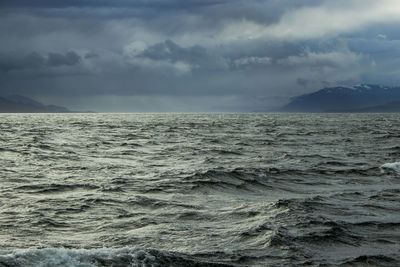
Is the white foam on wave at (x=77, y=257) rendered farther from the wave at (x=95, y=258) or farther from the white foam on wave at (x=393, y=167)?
the white foam on wave at (x=393, y=167)

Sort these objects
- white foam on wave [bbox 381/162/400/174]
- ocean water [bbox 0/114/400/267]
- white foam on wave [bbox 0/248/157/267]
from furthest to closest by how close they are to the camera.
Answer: white foam on wave [bbox 381/162/400/174], ocean water [bbox 0/114/400/267], white foam on wave [bbox 0/248/157/267]

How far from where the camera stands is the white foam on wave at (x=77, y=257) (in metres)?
7.17

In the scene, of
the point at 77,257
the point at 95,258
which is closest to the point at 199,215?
the point at 95,258

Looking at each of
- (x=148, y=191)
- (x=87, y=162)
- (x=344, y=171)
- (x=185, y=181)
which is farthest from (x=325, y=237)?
(x=87, y=162)

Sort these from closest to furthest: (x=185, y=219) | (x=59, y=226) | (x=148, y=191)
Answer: (x=59, y=226) → (x=185, y=219) → (x=148, y=191)

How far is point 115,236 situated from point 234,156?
19711mm

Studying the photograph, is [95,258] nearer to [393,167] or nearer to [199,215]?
[199,215]

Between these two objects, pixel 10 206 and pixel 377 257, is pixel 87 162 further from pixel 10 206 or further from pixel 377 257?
pixel 377 257

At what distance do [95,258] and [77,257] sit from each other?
0.31 metres

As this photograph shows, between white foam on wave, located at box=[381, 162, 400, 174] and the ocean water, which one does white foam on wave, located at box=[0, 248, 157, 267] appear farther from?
white foam on wave, located at box=[381, 162, 400, 174]

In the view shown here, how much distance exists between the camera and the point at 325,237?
9.58m

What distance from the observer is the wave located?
7191mm

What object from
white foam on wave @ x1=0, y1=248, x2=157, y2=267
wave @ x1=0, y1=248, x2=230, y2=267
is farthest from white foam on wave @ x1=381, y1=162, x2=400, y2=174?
white foam on wave @ x1=0, y1=248, x2=157, y2=267

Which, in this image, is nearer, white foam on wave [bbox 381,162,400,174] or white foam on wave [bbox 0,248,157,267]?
white foam on wave [bbox 0,248,157,267]
